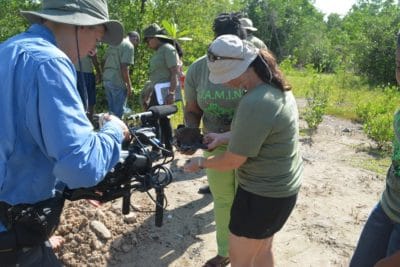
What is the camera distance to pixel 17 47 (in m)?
1.59

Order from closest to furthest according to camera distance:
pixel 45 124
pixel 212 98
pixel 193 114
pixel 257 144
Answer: pixel 45 124 < pixel 257 144 < pixel 212 98 < pixel 193 114

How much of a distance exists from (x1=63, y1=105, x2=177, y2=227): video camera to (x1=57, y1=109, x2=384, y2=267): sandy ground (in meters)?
0.89

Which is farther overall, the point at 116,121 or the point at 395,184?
the point at 395,184

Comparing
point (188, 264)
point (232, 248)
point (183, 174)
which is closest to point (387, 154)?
point (183, 174)

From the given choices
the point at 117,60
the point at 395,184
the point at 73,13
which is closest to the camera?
the point at 73,13

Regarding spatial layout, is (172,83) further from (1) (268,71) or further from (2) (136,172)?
(2) (136,172)

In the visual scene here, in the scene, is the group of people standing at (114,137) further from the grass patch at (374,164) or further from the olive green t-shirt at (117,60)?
the olive green t-shirt at (117,60)

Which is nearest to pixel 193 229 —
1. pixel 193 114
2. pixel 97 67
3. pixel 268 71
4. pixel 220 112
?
pixel 193 114

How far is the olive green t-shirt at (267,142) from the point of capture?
2.34 metres

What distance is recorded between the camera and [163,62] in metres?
6.35

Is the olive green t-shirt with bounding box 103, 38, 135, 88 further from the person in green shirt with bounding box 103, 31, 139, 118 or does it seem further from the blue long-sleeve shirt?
the blue long-sleeve shirt

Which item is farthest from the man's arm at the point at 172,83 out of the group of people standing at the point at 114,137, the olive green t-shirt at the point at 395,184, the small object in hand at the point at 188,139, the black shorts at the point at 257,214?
the olive green t-shirt at the point at 395,184

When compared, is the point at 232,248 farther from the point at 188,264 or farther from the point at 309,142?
the point at 309,142

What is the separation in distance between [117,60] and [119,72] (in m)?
0.21
